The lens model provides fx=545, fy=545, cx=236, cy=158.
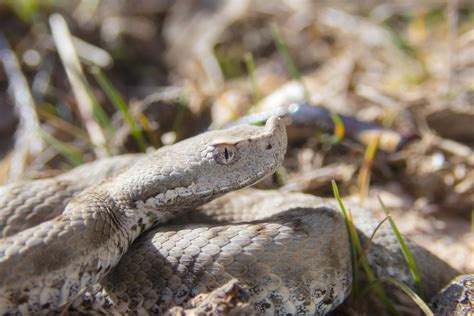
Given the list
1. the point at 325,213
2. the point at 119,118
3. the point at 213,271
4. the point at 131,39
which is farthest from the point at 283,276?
the point at 131,39

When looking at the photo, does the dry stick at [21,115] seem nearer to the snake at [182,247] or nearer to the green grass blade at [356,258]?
the snake at [182,247]

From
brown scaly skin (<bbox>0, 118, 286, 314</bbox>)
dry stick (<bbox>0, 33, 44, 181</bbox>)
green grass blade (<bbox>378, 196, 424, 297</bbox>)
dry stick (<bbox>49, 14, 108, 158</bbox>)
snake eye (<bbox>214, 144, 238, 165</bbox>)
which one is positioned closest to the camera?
brown scaly skin (<bbox>0, 118, 286, 314</bbox>)

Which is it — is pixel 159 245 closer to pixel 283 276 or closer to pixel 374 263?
pixel 283 276

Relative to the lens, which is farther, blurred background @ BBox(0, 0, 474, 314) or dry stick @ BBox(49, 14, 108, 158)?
dry stick @ BBox(49, 14, 108, 158)

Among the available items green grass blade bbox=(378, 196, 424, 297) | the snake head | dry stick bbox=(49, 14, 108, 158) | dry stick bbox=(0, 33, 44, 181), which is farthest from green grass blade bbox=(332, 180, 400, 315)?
dry stick bbox=(0, 33, 44, 181)

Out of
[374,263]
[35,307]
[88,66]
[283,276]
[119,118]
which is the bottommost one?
[374,263]

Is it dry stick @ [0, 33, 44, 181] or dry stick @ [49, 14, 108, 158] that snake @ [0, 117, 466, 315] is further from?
dry stick @ [0, 33, 44, 181]

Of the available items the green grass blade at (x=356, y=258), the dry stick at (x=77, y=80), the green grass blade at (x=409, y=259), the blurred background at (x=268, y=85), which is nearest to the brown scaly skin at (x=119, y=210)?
the green grass blade at (x=356, y=258)
